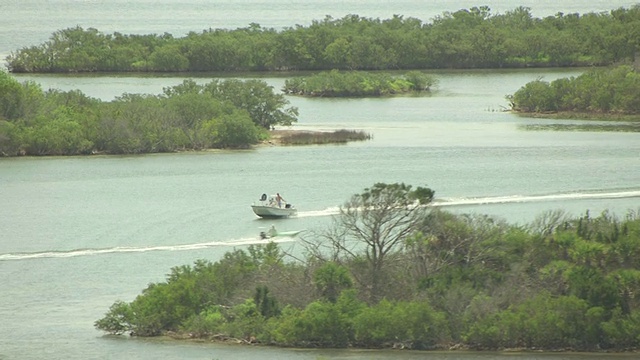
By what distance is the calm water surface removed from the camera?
122 feet

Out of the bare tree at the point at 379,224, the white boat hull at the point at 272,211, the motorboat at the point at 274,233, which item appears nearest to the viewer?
the bare tree at the point at 379,224

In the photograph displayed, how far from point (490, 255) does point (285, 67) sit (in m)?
76.9

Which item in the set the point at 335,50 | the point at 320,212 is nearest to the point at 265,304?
the point at 320,212

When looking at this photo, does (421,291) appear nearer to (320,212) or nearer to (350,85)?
(320,212)

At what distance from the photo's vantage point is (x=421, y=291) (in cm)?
3541

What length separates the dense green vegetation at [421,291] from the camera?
112 feet

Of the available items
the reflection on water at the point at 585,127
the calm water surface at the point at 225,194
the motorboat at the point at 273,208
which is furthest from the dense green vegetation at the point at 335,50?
the motorboat at the point at 273,208

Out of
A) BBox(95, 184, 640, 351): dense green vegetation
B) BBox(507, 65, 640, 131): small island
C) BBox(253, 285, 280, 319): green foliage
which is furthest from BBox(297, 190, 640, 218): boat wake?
BBox(507, 65, 640, 131): small island

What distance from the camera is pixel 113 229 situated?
49500 millimetres

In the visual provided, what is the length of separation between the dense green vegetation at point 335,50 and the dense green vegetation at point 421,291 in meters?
72.1

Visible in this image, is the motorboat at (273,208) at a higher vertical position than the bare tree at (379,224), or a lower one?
Result: lower

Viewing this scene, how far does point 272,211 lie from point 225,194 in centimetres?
584

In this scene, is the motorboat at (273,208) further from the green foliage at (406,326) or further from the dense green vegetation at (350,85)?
the dense green vegetation at (350,85)

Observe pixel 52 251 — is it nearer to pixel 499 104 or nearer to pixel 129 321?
pixel 129 321
